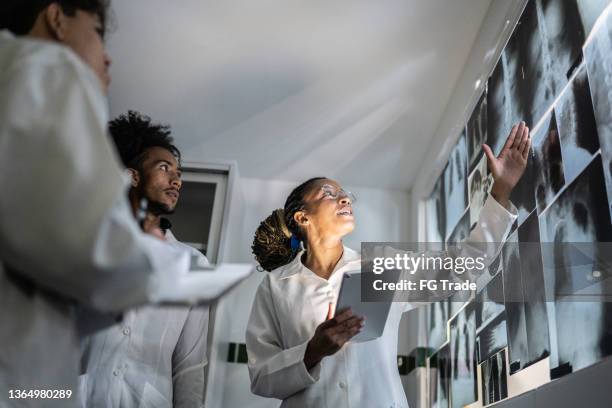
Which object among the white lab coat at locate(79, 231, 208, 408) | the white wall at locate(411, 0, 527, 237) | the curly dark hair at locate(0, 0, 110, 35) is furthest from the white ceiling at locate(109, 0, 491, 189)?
the curly dark hair at locate(0, 0, 110, 35)

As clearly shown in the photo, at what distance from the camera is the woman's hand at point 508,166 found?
70.0 inches

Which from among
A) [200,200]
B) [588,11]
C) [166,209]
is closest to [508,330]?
[588,11]

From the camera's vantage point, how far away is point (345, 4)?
2598 millimetres

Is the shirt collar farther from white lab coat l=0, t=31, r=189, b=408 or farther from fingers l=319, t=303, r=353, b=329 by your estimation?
white lab coat l=0, t=31, r=189, b=408

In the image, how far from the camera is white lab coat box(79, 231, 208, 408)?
71.8 inches

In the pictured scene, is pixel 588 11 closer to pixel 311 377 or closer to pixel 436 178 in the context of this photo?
pixel 311 377

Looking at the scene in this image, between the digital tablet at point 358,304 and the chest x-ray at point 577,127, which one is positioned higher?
the chest x-ray at point 577,127

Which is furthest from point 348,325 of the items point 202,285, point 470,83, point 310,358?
point 470,83

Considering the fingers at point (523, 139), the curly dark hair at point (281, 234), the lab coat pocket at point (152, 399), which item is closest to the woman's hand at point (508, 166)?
the fingers at point (523, 139)

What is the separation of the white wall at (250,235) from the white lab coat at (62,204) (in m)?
2.35

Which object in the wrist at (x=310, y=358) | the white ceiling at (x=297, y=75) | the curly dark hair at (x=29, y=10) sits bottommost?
the wrist at (x=310, y=358)

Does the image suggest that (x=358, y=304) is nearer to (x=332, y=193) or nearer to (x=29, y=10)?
(x=332, y=193)

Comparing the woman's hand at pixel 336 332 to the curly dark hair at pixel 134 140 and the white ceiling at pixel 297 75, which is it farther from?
the white ceiling at pixel 297 75

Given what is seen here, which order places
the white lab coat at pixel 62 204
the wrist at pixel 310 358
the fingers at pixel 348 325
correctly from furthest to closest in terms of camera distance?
the wrist at pixel 310 358 → the fingers at pixel 348 325 → the white lab coat at pixel 62 204
